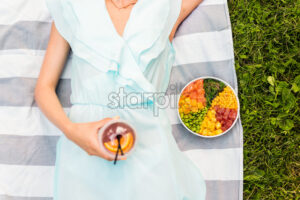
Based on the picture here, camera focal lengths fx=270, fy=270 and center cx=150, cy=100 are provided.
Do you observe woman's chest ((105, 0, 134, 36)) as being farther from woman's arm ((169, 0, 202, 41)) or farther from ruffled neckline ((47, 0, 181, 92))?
woman's arm ((169, 0, 202, 41))

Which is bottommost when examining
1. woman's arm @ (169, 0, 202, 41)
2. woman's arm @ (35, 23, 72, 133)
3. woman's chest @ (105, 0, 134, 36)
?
woman's arm @ (35, 23, 72, 133)

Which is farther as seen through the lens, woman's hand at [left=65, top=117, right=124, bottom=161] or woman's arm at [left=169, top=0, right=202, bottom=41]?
woman's arm at [left=169, top=0, right=202, bottom=41]

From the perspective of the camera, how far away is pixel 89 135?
0.97 metres

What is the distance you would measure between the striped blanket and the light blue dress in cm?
24

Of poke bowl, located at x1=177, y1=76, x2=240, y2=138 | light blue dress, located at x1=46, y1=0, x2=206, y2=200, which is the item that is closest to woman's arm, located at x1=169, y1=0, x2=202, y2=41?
light blue dress, located at x1=46, y1=0, x2=206, y2=200

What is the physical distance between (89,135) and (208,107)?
69 centimetres

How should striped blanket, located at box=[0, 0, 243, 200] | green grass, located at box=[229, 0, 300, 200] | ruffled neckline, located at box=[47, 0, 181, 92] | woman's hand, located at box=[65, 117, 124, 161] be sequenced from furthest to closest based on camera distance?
green grass, located at box=[229, 0, 300, 200] < striped blanket, located at box=[0, 0, 243, 200] < ruffled neckline, located at box=[47, 0, 181, 92] < woman's hand, located at box=[65, 117, 124, 161]

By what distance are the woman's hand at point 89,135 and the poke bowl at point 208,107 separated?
52 centimetres

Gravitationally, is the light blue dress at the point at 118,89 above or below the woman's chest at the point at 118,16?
below

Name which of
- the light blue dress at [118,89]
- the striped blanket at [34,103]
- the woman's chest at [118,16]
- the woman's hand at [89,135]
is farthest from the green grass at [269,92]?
the woman's hand at [89,135]

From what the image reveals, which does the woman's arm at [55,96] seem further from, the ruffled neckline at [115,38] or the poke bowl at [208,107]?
the poke bowl at [208,107]

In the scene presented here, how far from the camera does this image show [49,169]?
4.40 ft

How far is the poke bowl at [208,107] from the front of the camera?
1377 mm

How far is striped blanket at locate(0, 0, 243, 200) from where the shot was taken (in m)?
1.34
